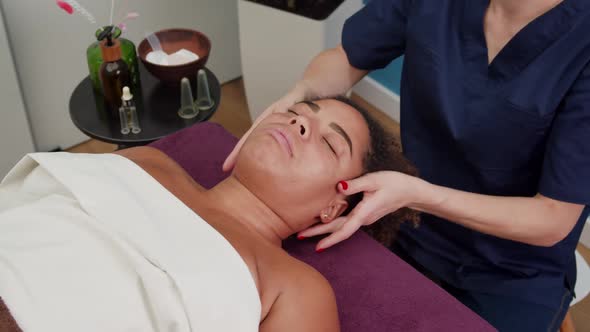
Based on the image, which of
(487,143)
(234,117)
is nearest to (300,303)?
(487,143)

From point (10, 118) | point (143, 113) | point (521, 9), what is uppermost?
point (521, 9)

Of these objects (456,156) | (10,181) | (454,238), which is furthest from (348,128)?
(10,181)

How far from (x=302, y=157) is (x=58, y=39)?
1.39 meters

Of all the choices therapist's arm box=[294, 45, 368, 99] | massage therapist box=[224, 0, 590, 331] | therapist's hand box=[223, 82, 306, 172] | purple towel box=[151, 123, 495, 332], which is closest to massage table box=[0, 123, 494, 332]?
purple towel box=[151, 123, 495, 332]

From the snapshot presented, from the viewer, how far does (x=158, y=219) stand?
1.06m

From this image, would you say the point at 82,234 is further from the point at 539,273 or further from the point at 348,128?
the point at 539,273

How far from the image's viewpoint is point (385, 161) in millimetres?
1298

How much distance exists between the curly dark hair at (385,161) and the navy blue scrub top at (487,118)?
0.04m

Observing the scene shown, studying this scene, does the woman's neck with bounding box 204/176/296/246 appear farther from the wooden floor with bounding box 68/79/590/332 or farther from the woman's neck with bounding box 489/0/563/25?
the wooden floor with bounding box 68/79/590/332

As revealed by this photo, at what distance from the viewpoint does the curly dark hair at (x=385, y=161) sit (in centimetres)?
127

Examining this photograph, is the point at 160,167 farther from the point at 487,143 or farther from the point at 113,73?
the point at 487,143

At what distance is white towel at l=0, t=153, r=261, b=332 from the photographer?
3.02 ft

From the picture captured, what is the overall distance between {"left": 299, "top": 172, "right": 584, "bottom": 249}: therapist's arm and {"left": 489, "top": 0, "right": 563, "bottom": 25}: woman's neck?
347 mm

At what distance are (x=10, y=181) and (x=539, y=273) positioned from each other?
1.16 m
